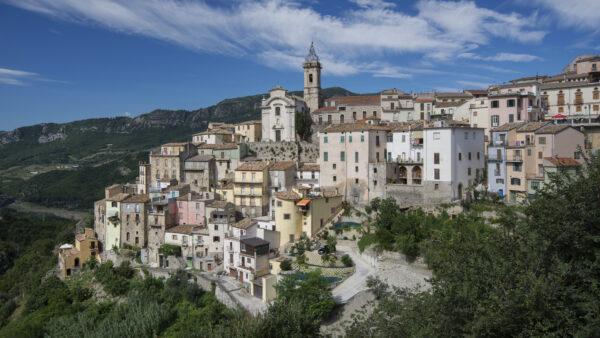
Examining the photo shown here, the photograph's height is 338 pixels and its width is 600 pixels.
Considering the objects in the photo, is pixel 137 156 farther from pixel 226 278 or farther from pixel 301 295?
pixel 301 295

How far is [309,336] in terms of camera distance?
70.3 feet

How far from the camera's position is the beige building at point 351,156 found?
1623 inches

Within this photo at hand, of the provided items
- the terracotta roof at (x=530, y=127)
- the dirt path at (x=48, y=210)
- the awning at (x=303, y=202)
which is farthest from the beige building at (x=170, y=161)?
the dirt path at (x=48, y=210)

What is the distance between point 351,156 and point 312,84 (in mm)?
26515

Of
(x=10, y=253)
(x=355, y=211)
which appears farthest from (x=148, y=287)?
(x=10, y=253)

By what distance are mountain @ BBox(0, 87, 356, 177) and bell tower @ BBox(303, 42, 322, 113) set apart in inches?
3435

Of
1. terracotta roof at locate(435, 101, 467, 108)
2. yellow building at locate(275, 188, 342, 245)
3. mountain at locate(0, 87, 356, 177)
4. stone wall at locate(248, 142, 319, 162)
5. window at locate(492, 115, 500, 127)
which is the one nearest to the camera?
yellow building at locate(275, 188, 342, 245)

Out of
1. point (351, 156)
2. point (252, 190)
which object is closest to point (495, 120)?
point (351, 156)

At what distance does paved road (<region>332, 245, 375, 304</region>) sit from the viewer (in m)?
29.0

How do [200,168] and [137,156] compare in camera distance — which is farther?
[137,156]

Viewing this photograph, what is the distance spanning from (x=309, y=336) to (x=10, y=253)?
77928 millimetres

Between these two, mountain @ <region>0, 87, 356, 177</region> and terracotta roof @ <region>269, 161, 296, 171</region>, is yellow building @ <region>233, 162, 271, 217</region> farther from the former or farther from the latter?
mountain @ <region>0, 87, 356, 177</region>

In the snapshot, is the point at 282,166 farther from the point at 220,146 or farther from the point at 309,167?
the point at 220,146

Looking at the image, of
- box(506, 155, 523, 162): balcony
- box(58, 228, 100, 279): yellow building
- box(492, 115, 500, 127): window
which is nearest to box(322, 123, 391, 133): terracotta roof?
box(492, 115, 500, 127): window
